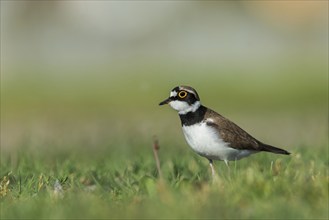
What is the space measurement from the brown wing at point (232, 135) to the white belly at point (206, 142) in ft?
0.20

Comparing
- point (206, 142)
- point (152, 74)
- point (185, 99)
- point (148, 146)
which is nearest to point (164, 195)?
point (206, 142)

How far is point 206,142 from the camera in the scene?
9836 mm

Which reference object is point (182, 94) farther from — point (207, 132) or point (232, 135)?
point (232, 135)

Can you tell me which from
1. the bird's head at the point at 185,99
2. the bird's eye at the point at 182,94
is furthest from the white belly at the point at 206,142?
the bird's eye at the point at 182,94

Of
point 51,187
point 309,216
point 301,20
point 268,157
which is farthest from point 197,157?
point 301,20

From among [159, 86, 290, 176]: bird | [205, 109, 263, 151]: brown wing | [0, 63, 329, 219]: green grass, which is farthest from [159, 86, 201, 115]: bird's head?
[0, 63, 329, 219]: green grass

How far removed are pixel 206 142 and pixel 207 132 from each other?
0.12 m

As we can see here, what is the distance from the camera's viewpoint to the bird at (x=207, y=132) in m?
9.87

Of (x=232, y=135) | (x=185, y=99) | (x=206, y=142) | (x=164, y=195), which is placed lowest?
(x=164, y=195)

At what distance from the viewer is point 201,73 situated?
2730cm

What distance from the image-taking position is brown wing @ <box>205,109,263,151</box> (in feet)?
32.9

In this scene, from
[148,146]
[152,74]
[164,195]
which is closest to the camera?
[164,195]

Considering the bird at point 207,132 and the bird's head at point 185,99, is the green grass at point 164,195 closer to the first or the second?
the bird at point 207,132

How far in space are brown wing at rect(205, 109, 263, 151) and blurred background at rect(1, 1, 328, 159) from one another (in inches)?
87.3
